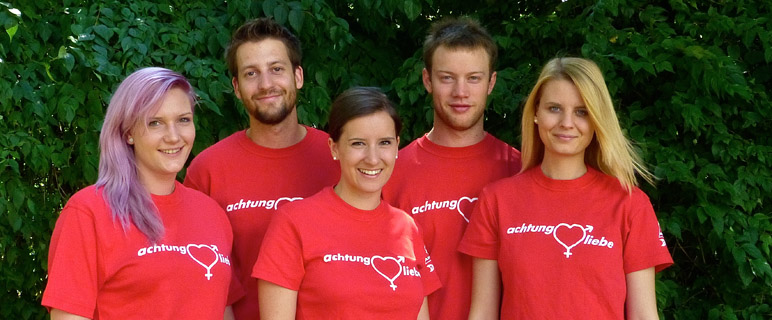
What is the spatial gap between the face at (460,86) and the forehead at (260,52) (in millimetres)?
724

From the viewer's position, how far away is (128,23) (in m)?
5.14

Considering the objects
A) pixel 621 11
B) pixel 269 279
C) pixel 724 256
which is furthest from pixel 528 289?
pixel 621 11

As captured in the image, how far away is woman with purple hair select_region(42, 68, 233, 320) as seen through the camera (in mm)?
3271

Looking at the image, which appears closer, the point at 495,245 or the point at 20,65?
the point at 495,245

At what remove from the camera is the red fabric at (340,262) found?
3.55 meters

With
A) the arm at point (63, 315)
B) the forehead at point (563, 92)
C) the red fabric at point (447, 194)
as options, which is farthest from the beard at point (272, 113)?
the arm at point (63, 315)

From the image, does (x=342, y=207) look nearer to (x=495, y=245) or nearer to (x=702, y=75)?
(x=495, y=245)

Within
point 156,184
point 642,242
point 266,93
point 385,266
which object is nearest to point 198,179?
point 266,93

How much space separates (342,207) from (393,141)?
0.34m

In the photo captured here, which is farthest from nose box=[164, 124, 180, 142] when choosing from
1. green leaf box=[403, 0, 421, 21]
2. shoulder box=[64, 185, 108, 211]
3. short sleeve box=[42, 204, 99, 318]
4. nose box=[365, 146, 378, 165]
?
green leaf box=[403, 0, 421, 21]

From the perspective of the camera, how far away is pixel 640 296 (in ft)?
12.4

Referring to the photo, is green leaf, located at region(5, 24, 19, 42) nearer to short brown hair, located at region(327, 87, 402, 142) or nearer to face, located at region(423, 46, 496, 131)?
short brown hair, located at region(327, 87, 402, 142)

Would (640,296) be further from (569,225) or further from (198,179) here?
(198,179)

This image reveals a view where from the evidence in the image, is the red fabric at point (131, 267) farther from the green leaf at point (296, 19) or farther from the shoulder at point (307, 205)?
the green leaf at point (296, 19)
